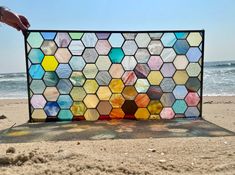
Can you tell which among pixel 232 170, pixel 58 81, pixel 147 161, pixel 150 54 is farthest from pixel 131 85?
pixel 232 170

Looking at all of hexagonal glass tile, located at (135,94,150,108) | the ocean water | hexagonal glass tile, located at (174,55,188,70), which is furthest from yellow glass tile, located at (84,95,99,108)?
the ocean water

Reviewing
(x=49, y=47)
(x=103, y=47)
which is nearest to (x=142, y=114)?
(x=103, y=47)

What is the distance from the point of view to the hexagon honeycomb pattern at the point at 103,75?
448 cm

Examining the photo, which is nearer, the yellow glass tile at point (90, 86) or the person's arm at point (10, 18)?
the person's arm at point (10, 18)

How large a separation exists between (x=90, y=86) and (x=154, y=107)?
0.86m

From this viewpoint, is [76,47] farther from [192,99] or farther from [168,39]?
[192,99]

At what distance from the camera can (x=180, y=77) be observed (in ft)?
15.1

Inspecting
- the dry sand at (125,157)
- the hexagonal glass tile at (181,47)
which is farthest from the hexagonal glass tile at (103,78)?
the dry sand at (125,157)

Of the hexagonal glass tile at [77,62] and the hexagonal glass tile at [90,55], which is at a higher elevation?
the hexagonal glass tile at [90,55]

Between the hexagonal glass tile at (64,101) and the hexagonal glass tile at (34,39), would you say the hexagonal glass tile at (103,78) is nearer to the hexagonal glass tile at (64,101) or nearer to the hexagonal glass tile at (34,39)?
the hexagonal glass tile at (64,101)

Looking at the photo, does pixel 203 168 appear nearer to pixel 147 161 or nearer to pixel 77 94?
pixel 147 161

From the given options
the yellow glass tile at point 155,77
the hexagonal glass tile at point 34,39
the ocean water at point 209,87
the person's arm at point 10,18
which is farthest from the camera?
the ocean water at point 209,87

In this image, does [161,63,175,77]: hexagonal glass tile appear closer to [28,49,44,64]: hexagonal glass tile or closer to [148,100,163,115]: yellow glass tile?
[148,100,163,115]: yellow glass tile

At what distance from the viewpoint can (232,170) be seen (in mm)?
2217
